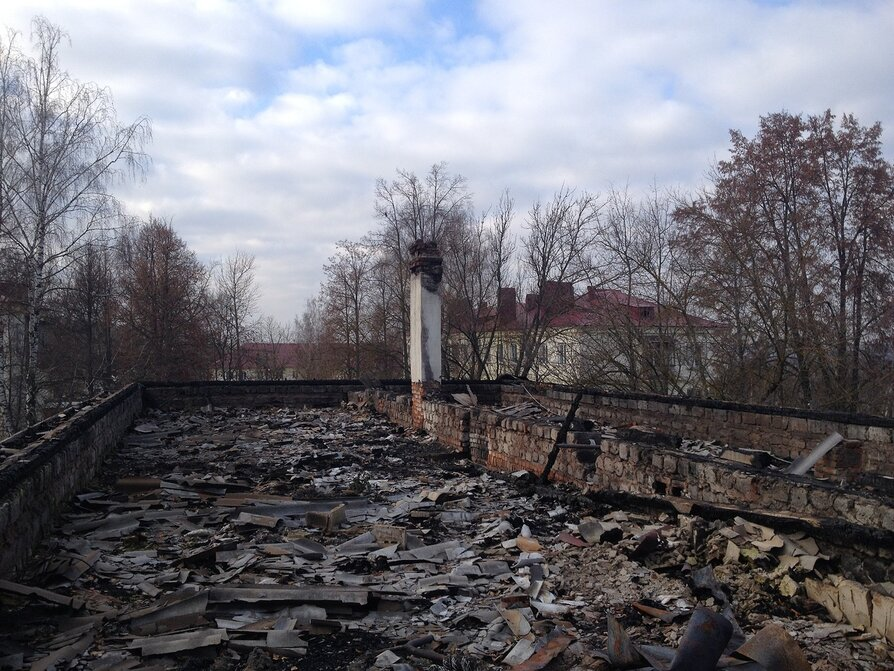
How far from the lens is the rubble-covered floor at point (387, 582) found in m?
3.66

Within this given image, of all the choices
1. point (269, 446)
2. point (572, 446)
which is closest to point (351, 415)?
point (269, 446)

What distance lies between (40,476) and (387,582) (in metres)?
3.10

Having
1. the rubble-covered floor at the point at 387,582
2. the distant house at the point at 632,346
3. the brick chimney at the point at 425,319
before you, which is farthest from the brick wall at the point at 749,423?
the distant house at the point at 632,346

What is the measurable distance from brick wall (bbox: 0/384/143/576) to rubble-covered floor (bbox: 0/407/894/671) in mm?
198

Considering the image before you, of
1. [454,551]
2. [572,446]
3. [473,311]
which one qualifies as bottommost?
[454,551]

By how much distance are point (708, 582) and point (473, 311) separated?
96.1 feet

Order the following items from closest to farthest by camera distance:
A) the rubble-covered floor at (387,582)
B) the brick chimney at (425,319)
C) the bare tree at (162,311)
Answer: the rubble-covered floor at (387,582), the brick chimney at (425,319), the bare tree at (162,311)

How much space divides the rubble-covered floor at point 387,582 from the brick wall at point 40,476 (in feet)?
0.65

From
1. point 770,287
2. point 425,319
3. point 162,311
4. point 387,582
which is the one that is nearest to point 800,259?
point 770,287

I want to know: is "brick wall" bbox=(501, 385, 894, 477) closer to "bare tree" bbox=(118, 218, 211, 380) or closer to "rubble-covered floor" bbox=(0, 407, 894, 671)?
"rubble-covered floor" bbox=(0, 407, 894, 671)

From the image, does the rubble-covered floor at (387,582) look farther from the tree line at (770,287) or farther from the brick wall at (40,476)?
the tree line at (770,287)

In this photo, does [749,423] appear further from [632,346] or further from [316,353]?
[316,353]

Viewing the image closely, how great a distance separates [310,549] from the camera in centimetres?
558

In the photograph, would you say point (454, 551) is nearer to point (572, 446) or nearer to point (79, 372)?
point (572, 446)
